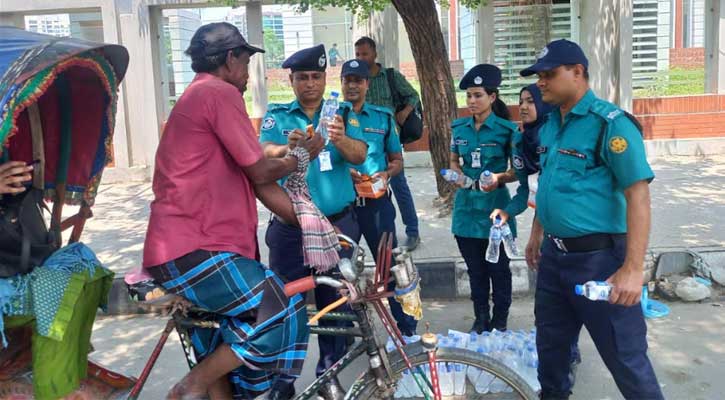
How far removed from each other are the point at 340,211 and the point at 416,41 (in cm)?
373

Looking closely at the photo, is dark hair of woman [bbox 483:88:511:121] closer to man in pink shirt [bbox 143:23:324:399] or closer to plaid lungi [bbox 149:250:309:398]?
man in pink shirt [bbox 143:23:324:399]

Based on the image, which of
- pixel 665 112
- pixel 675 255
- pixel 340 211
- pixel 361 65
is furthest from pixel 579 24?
pixel 340 211

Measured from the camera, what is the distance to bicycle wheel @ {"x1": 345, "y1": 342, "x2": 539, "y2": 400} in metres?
2.72

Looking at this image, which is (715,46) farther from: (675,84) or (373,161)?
(373,161)

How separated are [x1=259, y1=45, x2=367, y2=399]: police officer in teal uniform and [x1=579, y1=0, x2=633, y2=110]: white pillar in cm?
773

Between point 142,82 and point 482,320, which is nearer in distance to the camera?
point 482,320

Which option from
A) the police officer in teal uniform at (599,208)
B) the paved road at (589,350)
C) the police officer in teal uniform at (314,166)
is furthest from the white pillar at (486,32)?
the police officer in teal uniform at (599,208)

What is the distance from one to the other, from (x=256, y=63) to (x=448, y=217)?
4.68 metres

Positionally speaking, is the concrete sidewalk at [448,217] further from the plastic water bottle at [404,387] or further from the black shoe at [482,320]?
the plastic water bottle at [404,387]

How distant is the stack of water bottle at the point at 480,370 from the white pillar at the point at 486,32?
740cm

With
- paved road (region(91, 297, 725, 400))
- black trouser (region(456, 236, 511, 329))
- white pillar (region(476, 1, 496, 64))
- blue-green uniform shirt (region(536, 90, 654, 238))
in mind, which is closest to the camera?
blue-green uniform shirt (region(536, 90, 654, 238))

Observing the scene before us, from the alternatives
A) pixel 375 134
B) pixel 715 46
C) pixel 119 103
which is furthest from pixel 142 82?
pixel 715 46

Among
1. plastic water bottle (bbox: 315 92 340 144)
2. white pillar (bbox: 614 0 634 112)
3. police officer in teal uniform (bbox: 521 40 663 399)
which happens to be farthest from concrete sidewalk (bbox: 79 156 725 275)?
police officer in teal uniform (bbox: 521 40 663 399)

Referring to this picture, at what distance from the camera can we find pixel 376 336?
273 centimetres
